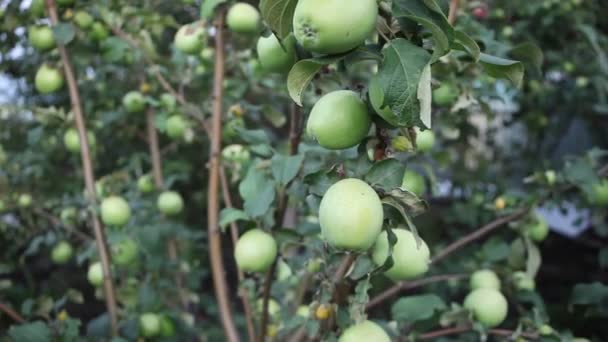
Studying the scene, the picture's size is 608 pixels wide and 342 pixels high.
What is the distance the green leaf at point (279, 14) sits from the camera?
0.67m

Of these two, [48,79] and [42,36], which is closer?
[42,36]

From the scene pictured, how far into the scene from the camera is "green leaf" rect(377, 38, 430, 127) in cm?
62

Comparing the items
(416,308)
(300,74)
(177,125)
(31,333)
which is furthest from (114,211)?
(300,74)

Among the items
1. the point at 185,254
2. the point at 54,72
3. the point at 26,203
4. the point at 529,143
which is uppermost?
the point at 54,72

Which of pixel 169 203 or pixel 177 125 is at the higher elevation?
pixel 177 125

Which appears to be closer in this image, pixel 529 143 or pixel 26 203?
pixel 26 203

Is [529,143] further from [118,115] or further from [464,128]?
[118,115]

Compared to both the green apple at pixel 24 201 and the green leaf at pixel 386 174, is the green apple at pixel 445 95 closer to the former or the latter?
the green leaf at pixel 386 174

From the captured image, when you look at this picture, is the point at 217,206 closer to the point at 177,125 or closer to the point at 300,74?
the point at 177,125

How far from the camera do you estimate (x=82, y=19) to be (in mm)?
1487

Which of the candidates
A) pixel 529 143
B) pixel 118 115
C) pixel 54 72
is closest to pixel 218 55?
pixel 54 72

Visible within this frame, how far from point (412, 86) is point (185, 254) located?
1709 millimetres

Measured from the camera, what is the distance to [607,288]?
4.69 ft

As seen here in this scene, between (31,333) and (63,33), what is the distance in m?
0.69
